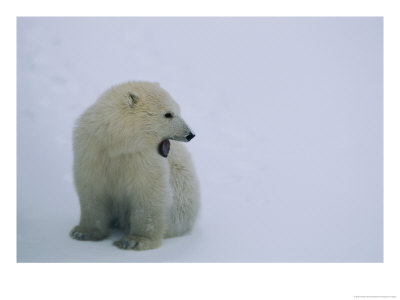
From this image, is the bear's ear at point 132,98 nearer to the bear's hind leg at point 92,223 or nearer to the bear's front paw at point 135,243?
the bear's hind leg at point 92,223

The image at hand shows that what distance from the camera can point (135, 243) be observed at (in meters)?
4.36

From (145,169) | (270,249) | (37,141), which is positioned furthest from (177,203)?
(37,141)

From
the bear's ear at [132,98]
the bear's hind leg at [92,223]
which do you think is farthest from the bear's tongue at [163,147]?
the bear's hind leg at [92,223]

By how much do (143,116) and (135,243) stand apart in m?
1.29

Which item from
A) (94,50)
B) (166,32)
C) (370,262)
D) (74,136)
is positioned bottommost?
(370,262)

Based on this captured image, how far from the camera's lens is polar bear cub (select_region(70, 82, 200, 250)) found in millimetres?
4199

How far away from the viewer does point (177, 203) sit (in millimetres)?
4859

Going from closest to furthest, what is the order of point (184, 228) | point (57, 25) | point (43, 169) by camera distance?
point (184, 228) < point (43, 169) < point (57, 25)

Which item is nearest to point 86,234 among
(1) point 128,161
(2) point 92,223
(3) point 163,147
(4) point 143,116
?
(2) point 92,223

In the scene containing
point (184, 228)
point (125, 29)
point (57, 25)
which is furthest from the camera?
point (125, 29)

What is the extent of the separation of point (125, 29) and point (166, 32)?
983 millimetres

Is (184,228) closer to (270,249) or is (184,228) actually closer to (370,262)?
(270,249)

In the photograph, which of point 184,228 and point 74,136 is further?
point 184,228

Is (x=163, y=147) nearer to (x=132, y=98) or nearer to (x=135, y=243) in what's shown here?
(x=132, y=98)
